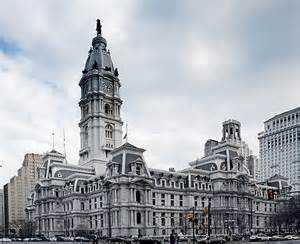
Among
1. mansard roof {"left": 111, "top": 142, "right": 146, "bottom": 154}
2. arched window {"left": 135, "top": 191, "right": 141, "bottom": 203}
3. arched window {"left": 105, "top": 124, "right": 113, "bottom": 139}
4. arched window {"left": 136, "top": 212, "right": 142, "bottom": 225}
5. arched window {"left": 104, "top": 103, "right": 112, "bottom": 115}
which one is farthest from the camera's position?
arched window {"left": 104, "top": 103, "right": 112, "bottom": 115}

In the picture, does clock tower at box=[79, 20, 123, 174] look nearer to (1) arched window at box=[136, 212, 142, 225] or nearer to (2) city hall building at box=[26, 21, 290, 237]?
(2) city hall building at box=[26, 21, 290, 237]

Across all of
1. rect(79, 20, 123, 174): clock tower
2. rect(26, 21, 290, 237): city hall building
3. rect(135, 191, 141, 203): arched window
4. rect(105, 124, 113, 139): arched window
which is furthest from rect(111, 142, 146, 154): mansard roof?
rect(105, 124, 113, 139): arched window

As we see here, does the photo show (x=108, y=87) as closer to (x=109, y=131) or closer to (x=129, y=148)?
(x=109, y=131)

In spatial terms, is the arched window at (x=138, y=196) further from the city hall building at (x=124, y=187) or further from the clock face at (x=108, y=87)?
the clock face at (x=108, y=87)

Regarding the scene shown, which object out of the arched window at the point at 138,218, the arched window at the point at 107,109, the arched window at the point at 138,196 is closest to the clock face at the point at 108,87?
the arched window at the point at 107,109

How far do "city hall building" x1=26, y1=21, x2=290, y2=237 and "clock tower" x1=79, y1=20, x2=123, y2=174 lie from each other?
319 millimetres

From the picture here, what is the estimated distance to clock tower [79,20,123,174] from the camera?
150m

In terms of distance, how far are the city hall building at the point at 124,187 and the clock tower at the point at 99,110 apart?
32 centimetres

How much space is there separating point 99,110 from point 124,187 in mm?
44138

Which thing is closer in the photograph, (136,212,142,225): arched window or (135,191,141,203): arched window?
(136,212,142,225): arched window

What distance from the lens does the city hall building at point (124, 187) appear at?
377 ft

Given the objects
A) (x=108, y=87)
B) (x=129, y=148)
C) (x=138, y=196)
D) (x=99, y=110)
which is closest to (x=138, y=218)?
(x=138, y=196)

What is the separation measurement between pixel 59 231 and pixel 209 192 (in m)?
44.6

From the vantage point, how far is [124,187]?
112 m
